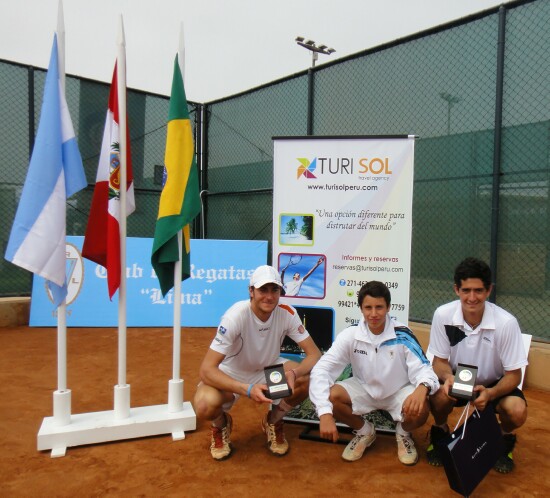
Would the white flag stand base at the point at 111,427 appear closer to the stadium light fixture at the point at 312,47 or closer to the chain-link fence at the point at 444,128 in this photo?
the chain-link fence at the point at 444,128

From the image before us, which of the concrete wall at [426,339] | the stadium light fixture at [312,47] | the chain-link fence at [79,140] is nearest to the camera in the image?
the concrete wall at [426,339]

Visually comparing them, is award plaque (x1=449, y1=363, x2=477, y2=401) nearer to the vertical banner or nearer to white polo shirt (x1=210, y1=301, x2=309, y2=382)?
the vertical banner

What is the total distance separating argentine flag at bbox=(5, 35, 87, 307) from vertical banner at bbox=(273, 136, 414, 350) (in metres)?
1.50

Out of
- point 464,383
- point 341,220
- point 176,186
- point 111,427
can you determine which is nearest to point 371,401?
point 464,383

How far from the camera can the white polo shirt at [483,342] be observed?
280 cm

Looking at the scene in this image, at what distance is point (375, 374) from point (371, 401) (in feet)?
0.70

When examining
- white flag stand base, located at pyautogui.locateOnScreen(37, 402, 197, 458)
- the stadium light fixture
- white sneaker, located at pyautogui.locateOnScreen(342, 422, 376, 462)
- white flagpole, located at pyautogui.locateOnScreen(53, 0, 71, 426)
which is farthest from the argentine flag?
the stadium light fixture

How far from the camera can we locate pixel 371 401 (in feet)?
9.96

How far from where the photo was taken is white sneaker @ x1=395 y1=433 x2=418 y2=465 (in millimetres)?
2896

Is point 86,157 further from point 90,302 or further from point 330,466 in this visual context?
point 330,466

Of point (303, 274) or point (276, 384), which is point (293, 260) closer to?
point (303, 274)

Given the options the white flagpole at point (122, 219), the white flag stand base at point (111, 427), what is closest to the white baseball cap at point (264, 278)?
the white flagpole at point (122, 219)

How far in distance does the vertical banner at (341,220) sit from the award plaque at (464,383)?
81 centimetres

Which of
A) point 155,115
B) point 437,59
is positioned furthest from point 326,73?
point 155,115
